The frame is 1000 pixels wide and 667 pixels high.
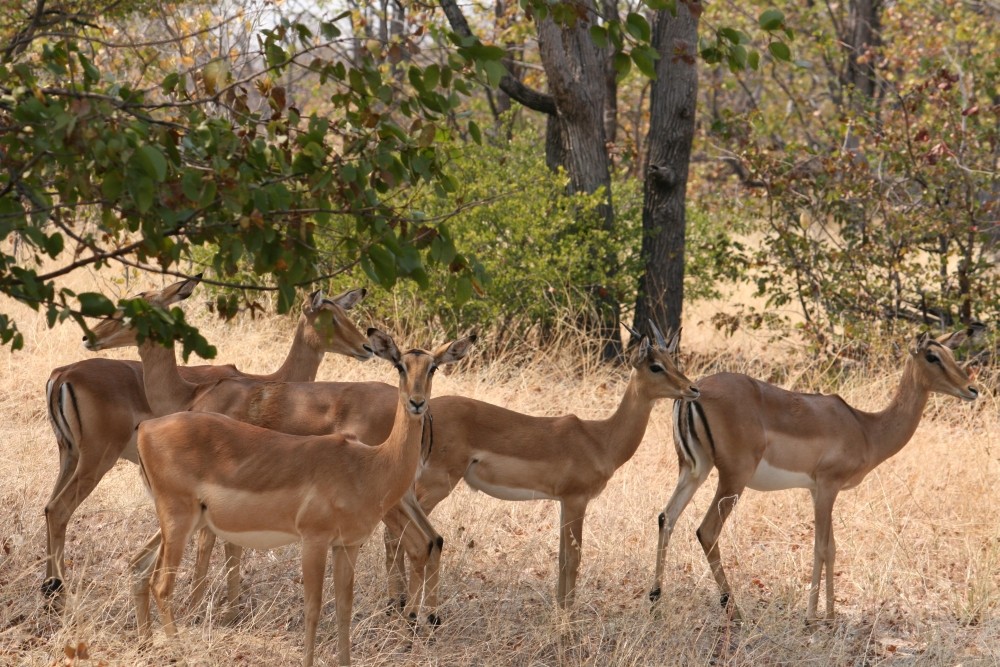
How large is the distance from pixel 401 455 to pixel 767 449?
229cm

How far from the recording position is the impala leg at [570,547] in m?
5.65

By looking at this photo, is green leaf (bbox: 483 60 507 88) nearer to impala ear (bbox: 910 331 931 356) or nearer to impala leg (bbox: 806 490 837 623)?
impala leg (bbox: 806 490 837 623)

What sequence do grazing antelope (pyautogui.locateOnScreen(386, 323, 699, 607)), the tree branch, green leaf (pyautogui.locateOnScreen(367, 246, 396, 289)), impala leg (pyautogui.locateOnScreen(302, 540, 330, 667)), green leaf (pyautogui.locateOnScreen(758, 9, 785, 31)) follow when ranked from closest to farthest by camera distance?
1. green leaf (pyautogui.locateOnScreen(367, 246, 396, 289))
2. green leaf (pyautogui.locateOnScreen(758, 9, 785, 31))
3. impala leg (pyautogui.locateOnScreen(302, 540, 330, 667))
4. grazing antelope (pyautogui.locateOnScreen(386, 323, 699, 607))
5. the tree branch

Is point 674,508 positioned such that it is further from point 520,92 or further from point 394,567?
point 520,92

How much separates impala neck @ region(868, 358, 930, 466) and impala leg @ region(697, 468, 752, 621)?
34.2 inches

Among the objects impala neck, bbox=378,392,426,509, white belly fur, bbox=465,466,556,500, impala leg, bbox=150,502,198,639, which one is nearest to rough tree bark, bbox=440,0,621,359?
white belly fur, bbox=465,466,556,500

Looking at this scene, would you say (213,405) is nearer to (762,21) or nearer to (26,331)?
(762,21)

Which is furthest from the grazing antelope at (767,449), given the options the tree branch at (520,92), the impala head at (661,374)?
the tree branch at (520,92)

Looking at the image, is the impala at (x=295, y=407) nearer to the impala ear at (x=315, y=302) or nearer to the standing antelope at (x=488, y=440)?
the standing antelope at (x=488, y=440)

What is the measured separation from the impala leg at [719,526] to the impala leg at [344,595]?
202cm

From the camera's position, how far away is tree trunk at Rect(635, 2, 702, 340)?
32.7 feet

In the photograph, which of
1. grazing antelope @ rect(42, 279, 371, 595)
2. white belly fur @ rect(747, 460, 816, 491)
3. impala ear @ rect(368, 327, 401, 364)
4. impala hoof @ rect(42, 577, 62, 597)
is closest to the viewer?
impala ear @ rect(368, 327, 401, 364)

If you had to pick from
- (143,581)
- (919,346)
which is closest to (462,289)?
(143,581)

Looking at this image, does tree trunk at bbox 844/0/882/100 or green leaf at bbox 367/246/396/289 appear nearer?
green leaf at bbox 367/246/396/289
